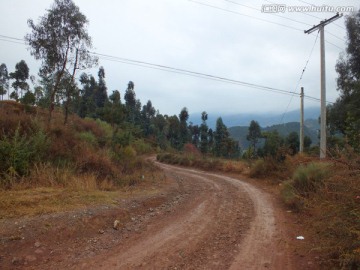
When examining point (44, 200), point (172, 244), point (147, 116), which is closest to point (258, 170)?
point (172, 244)

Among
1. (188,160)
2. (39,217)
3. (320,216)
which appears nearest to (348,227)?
(320,216)

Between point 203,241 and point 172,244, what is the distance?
2.01ft

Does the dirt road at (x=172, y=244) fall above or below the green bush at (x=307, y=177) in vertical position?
below

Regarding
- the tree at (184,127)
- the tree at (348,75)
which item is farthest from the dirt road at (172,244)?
the tree at (184,127)

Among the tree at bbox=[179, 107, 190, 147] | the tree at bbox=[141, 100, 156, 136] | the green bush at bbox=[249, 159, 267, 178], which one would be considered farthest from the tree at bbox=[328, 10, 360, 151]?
the tree at bbox=[141, 100, 156, 136]

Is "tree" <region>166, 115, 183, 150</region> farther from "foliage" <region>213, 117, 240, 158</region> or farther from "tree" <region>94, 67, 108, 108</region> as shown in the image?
"tree" <region>94, 67, 108, 108</region>

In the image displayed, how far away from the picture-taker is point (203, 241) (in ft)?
19.1

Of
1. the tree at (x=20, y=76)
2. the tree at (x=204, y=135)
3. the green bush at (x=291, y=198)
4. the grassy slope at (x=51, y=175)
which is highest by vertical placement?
the tree at (x=20, y=76)

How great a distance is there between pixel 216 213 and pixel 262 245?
2526 millimetres

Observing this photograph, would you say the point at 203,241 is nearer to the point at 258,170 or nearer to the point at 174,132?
the point at 258,170

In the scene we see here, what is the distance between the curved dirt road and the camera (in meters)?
4.80

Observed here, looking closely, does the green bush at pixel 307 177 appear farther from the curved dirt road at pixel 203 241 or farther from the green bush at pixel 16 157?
the green bush at pixel 16 157

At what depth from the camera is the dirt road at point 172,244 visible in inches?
188

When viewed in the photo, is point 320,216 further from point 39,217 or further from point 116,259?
point 39,217
